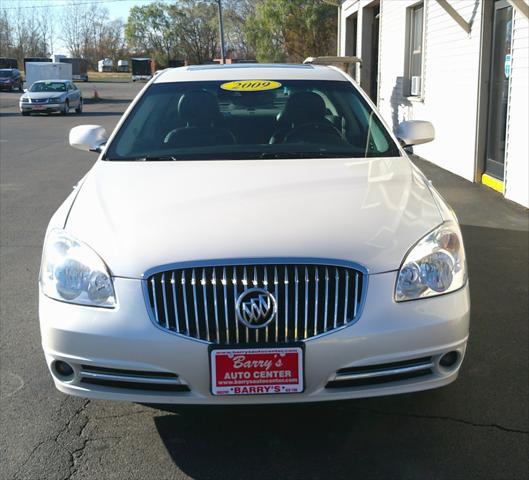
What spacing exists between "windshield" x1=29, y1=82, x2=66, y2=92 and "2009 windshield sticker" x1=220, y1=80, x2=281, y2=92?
28.1m

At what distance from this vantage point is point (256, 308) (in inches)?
115

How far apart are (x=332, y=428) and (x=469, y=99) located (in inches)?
321

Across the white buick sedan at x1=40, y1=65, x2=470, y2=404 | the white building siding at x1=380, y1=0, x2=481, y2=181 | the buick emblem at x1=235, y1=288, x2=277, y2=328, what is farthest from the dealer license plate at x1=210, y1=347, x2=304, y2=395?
the white building siding at x1=380, y1=0, x2=481, y2=181

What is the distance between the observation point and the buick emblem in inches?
115

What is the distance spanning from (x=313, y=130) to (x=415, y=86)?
994cm

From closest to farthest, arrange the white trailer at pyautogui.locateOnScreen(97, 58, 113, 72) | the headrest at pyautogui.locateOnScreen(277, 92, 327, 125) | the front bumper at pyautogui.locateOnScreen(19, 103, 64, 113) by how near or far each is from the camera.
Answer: the headrest at pyautogui.locateOnScreen(277, 92, 327, 125) → the front bumper at pyautogui.locateOnScreen(19, 103, 64, 113) → the white trailer at pyautogui.locateOnScreen(97, 58, 113, 72)

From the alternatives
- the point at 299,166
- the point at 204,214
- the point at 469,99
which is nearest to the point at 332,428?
the point at 204,214

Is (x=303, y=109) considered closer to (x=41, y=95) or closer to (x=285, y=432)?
(x=285, y=432)

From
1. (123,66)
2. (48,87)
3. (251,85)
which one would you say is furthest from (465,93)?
(123,66)

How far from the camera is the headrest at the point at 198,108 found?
4.73 metres

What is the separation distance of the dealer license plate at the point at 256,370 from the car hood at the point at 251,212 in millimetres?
383

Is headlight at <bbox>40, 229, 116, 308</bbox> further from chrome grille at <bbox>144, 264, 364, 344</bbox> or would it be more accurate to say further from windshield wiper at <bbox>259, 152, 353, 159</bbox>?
windshield wiper at <bbox>259, 152, 353, 159</bbox>

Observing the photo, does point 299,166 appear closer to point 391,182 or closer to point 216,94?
point 391,182

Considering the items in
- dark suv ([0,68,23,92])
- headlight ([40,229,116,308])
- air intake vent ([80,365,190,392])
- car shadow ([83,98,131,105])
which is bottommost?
air intake vent ([80,365,190,392])
